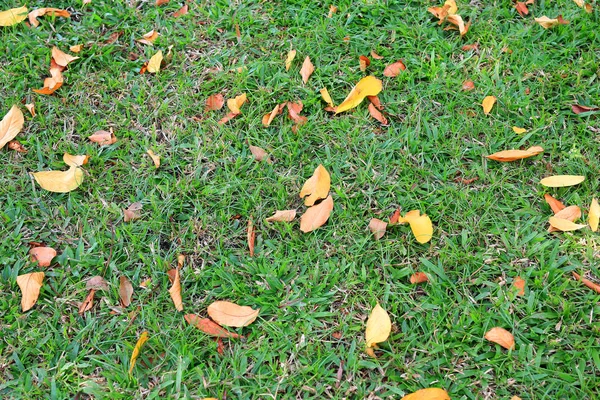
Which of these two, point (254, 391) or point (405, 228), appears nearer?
point (254, 391)

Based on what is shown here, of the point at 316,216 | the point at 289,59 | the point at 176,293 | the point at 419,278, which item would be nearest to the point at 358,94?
the point at 289,59

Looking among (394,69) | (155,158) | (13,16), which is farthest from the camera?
(13,16)

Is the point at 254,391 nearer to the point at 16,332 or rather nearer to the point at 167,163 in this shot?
the point at 16,332

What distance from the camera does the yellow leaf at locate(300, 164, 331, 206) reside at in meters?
2.33

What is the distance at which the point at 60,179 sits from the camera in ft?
7.85

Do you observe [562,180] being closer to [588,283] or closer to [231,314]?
[588,283]

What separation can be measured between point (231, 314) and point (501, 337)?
0.97 meters

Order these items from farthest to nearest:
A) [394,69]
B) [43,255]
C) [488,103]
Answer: [394,69], [488,103], [43,255]

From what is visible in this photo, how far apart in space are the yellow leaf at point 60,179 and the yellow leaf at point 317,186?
3.20 ft

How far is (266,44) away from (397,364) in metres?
1.77

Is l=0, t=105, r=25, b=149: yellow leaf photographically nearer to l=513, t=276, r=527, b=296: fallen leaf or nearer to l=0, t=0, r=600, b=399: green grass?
l=0, t=0, r=600, b=399: green grass

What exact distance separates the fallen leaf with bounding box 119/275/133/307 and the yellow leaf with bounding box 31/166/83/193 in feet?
1.72

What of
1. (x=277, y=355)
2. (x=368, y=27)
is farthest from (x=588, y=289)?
(x=368, y=27)

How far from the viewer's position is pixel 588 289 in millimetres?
2078
